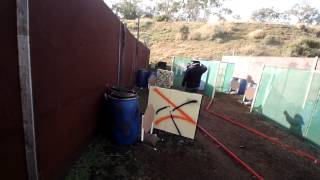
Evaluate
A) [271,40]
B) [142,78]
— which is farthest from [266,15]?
[142,78]

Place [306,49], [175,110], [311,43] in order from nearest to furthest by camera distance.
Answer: [175,110] < [306,49] < [311,43]

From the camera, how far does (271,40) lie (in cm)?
3325

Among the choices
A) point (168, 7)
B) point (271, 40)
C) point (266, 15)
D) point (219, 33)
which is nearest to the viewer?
point (271, 40)

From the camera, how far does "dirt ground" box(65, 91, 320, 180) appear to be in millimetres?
3264

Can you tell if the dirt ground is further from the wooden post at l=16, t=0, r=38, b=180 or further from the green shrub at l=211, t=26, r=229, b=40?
the green shrub at l=211, t=26, r=229, b=40

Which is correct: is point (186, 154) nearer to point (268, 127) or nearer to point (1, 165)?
point (1, 165)

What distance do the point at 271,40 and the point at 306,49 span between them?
8.10 meters

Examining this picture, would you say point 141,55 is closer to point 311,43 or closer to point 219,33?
point 311,43

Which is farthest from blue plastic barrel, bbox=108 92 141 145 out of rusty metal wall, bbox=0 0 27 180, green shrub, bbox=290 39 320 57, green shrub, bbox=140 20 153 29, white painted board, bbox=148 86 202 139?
green shrub, bbox=140 20 153 29

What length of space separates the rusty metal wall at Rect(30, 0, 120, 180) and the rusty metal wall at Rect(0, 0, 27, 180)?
20 cm

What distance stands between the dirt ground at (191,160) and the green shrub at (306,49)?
→ 77.9ft

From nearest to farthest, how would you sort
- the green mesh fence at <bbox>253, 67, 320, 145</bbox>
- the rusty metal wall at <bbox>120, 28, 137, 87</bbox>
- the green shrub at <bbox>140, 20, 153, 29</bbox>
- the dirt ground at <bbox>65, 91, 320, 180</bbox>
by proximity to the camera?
the dirt ground at <bbox>65, 91, 320, 180</bbox>
the green mesh fence at <bbox>253, 67, 320, 145</bbox>
the rusty metal wall at <bbox>120, 28, 137, 87</bbox>
the green shrub at <bbox>140, 20, 153, 29</bbox>

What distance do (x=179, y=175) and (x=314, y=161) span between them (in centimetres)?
320

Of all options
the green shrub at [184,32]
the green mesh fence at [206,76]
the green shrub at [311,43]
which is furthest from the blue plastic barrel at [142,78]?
the green shrub at [184,32]
